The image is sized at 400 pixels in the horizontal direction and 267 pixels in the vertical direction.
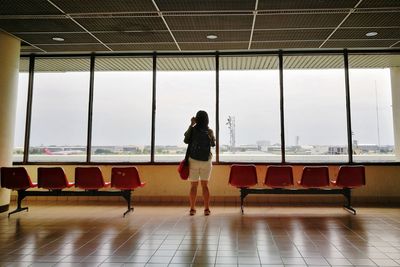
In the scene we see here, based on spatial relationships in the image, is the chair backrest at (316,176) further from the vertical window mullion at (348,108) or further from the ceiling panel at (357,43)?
the ceiling panel at (357,43)

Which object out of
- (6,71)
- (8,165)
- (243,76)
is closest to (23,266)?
(8,165)

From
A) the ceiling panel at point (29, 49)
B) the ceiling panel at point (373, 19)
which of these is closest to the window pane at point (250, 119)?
the ceiling panel at point (373, 19)

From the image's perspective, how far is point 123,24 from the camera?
178 inches

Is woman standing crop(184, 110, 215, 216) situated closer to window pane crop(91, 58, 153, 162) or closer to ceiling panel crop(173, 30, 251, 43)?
ceiling panel crop(173, 30, 251, 43)

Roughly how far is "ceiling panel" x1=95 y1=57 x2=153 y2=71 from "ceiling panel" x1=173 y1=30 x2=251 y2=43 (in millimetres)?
1348

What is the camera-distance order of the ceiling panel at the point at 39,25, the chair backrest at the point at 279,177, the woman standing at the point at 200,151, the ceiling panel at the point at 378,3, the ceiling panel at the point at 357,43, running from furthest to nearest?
the ceiling panel at the point at 357,43
the chair backrest at the point at 279,177
the woman standing at the point at 200,151
the ceiling panel at the point at 39,25
the ceiling panel at the point at 378,3

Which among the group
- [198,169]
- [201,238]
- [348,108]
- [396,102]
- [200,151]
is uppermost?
[396,102]

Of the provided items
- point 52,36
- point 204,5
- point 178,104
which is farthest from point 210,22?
point 52,36

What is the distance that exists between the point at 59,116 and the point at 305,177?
505 cm

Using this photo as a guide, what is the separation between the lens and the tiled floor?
8.80 feet

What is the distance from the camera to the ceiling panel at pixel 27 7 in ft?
12.5

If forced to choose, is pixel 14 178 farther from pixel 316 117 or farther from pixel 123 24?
pixel 316 117

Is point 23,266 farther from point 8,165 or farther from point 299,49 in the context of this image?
point 299,49

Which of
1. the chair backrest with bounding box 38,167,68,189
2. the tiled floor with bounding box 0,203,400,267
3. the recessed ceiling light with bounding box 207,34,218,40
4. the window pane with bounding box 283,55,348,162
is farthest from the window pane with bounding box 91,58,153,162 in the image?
the window pane with bounding box 283,55,348,162
